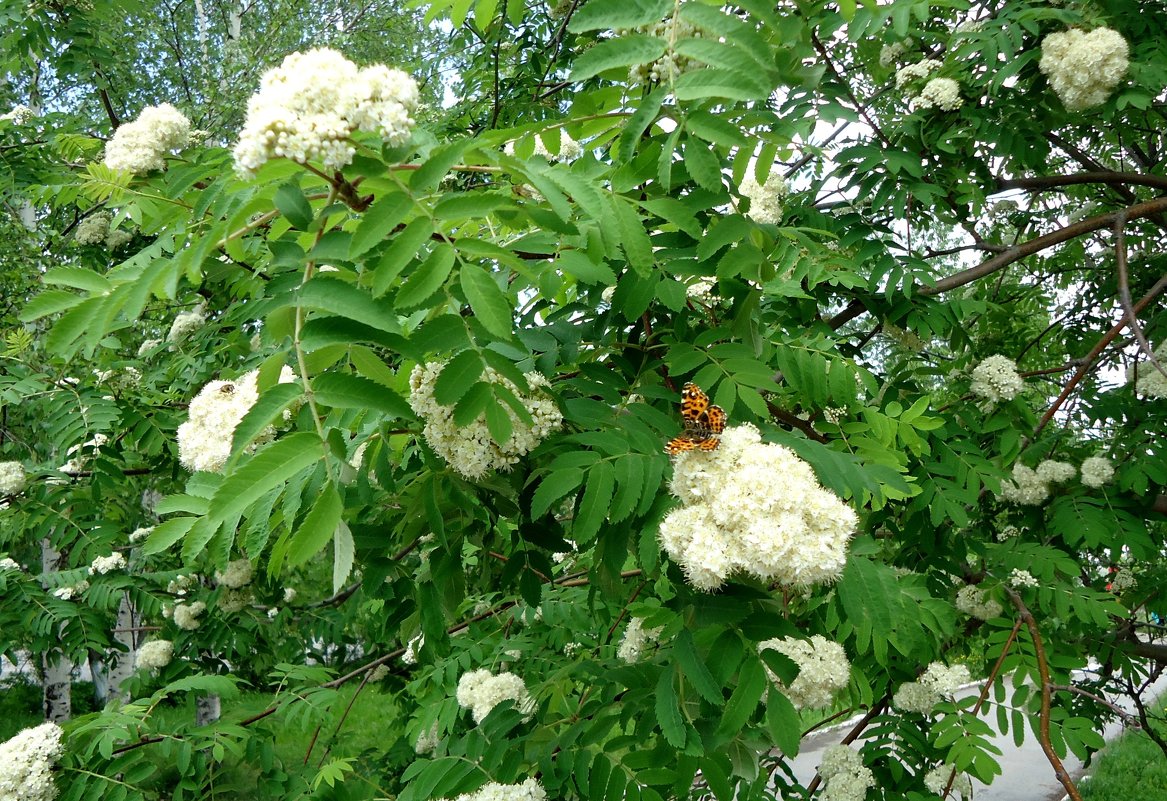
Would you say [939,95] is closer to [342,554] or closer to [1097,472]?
[1097,472]

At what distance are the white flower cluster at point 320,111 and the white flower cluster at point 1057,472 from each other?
393cm

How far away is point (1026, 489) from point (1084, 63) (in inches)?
80.1

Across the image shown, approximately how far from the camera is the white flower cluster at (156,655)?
5.44 m

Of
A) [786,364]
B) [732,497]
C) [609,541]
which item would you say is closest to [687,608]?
[609,541]

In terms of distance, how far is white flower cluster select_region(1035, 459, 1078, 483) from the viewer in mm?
4258

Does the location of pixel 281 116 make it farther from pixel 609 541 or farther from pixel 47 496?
pixel 47 496

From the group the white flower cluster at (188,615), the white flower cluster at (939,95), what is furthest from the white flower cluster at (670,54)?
the white flower cluster at (188,615)

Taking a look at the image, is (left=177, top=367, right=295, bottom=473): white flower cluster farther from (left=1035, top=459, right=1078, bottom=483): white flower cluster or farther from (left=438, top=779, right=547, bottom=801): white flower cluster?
(left=1035, top=459, right=1078, bottom=483): white flower cluster

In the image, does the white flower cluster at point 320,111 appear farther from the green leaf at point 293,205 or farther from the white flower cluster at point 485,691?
the white flower cluster at point 485,691

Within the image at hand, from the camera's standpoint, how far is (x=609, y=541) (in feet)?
6.43

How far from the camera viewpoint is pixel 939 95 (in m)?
3.79

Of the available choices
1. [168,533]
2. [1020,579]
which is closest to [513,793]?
[168,533]

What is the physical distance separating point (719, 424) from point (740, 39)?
0.80 metres

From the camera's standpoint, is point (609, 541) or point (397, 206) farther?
point (609, 541)
